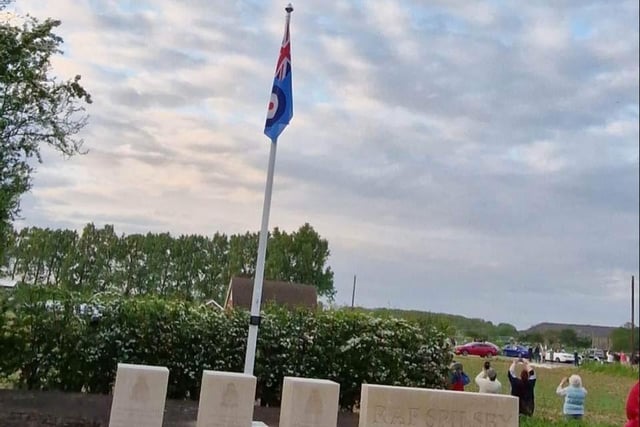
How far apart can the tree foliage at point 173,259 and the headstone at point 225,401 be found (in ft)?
171

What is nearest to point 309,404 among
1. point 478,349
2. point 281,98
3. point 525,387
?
point 281,98

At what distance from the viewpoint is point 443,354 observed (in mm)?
16328

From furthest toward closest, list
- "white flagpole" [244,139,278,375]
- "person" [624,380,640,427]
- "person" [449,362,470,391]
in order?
"person" [449,362,470,391], "white flagpole" [244,139,278,375], "person" [624,380,640,427]

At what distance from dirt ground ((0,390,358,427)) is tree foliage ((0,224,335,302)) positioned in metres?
48.3

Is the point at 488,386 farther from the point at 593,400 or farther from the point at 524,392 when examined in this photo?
the point at 593,400

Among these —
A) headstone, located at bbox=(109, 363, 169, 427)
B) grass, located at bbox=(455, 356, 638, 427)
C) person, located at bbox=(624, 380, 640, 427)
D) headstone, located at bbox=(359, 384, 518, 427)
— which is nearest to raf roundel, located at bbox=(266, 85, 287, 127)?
headstone, located at bbox=(109, 363, 169, 427)

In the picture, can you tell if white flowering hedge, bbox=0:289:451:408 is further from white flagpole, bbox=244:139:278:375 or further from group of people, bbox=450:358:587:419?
white flagpole, bbox=244:139:278:375

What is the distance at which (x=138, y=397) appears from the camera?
10562 mm

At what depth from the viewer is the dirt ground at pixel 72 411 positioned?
11.7 m

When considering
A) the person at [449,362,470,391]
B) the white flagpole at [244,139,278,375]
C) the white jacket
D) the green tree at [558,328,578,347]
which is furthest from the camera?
the green tree at [558,328,578,347]

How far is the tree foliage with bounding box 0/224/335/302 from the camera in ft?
211

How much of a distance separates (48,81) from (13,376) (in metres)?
10.3

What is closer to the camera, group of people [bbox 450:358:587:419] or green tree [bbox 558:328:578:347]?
group of people [bbox 450:358:587:419]

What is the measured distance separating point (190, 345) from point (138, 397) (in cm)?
475
